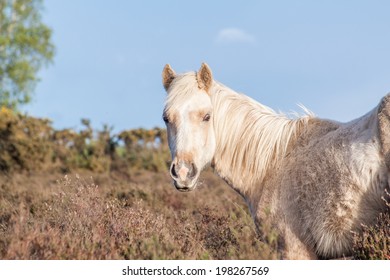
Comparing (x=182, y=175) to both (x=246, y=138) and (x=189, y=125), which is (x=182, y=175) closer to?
(x=189, y=125)

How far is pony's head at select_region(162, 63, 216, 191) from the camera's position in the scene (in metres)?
4.74

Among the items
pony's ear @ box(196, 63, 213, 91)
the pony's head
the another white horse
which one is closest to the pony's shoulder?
the another white horse

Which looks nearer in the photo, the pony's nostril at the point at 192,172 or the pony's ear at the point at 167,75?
the pony's nostril at the point at 192,172

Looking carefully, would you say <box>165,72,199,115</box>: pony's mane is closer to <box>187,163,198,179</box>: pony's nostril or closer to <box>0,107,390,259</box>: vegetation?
<box>187,163,198,179</box>: pony's nostril

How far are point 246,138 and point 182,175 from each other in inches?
34.1

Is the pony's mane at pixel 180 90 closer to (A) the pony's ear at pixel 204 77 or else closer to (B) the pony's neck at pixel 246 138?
(A) the pony's ear at pixel 204 77

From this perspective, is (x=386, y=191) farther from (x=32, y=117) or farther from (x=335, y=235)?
(x=32, y=117)

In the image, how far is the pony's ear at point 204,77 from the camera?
16.9ft

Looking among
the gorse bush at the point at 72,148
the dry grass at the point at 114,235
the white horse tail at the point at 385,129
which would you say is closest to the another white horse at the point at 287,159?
the white horse tail at the point at 385,129

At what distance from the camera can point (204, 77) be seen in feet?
17.1

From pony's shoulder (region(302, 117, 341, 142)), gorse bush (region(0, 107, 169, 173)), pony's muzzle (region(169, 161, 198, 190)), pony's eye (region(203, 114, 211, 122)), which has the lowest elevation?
gorse bush (region(0, 107, 169, 173))

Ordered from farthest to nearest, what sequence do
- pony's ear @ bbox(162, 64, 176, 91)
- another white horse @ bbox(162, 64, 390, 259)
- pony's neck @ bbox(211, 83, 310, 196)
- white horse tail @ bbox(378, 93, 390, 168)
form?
pony's ear @ bbox(162, 64, 176, 91), pony's neck @ bbox(211, 83, 310, 196), another white horse @ bbox(162, 64, 390, 259), white horse tail @ bbox(378, 93, 390, 168)
